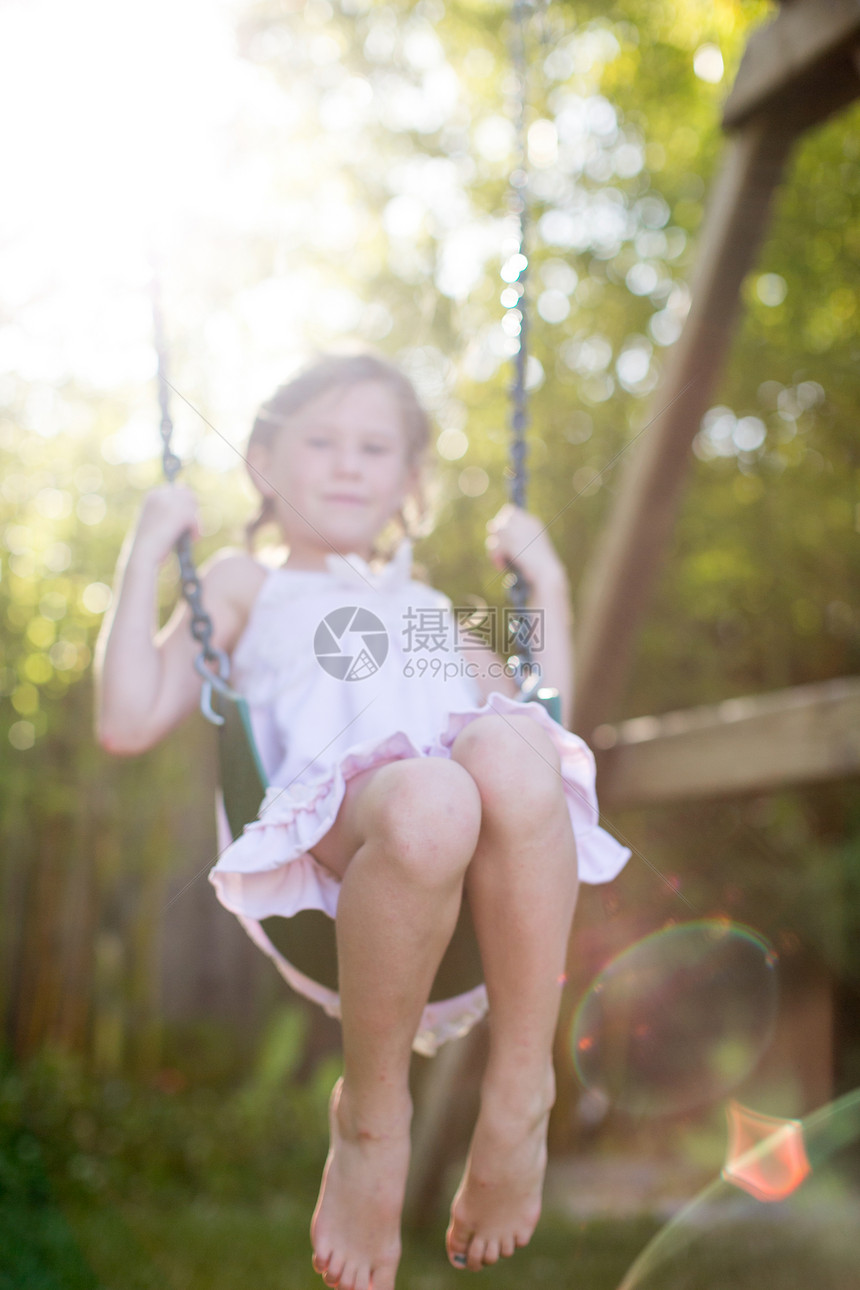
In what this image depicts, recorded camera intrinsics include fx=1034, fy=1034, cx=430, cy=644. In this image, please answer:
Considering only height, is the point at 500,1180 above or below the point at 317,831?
below

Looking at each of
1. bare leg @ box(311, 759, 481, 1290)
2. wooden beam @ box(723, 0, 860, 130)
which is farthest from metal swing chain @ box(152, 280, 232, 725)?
wooden beam @ box(723, 0, 860, 130)

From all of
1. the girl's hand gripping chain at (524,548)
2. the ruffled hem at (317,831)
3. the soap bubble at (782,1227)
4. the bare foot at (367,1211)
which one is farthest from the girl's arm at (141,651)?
the soap bubble at (782,1227)

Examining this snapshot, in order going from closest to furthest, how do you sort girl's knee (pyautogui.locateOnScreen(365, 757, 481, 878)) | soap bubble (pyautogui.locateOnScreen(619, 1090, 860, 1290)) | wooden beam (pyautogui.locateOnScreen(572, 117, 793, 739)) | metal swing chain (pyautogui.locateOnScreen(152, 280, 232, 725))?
girl's knee (pyautogui.locateOnScreen(365, 757, 481, 878)), metal swing chain (pyautogui.locateOnScreen(152, 280, 232, 725)), soap bubble (pyautogui.locateOnScreen(619, 1090, 860, 1290)), wooden beam (pyautogui.locateOnScreen(572, 117, 793, 739))

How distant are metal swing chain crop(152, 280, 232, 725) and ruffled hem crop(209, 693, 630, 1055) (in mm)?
132

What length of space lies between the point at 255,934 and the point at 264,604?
0.40 m

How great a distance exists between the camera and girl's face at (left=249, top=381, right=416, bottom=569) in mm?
1241

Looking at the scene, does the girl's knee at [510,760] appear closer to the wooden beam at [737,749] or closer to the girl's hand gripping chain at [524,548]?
the girl's hand gripping chain at [524,548]

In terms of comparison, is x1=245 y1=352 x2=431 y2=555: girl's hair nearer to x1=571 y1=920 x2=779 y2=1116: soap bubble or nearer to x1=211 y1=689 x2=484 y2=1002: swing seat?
x1=211 y1=689 x2=484 y2=1002: swing seat

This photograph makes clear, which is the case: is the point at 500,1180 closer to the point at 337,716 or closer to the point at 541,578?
the point at 337,716

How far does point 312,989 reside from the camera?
1.14 metres

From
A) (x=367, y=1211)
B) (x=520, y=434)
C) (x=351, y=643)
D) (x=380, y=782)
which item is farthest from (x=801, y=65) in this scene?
(x=367, y=1211)

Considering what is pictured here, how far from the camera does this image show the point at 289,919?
1.05 metres

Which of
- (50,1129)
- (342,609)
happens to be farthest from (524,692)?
(50,1129)

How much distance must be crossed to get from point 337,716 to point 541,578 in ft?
1.04
